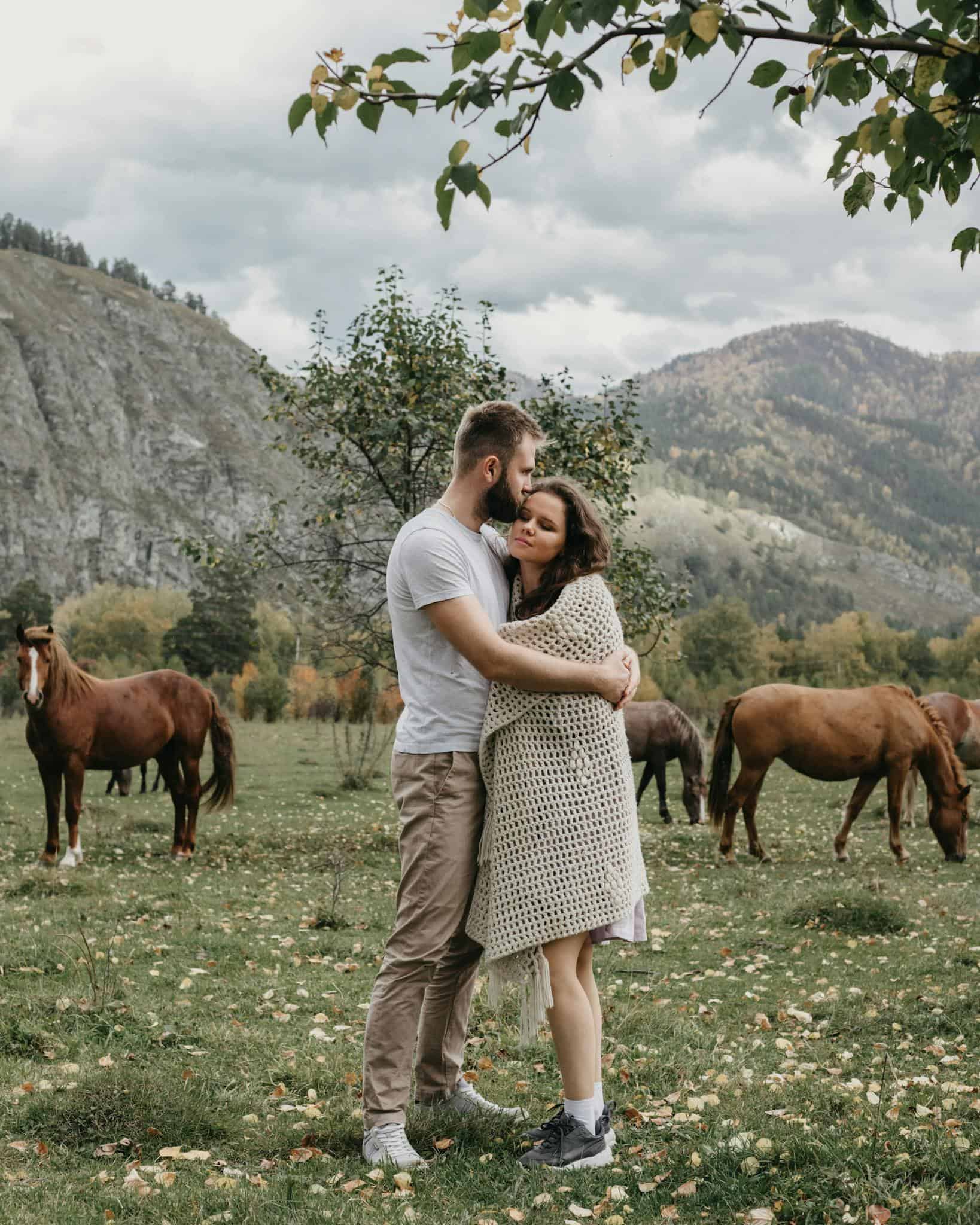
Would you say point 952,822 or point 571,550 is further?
point 952,822

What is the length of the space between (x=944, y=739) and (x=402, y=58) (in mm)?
13535

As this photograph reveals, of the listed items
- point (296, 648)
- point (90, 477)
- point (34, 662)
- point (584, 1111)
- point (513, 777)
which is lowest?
point (584, 1111)

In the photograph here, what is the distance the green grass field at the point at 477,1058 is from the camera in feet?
13.9

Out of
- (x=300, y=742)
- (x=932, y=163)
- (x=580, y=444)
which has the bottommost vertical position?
(x=300, y=742)

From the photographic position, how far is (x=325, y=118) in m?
3.60

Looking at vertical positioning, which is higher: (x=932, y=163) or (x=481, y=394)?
(x=481, y=394)

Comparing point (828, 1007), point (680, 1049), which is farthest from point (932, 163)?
point (828, 1007)

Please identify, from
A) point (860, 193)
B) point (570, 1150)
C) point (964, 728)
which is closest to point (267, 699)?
point (964, 728)

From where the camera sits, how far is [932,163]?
3.88m

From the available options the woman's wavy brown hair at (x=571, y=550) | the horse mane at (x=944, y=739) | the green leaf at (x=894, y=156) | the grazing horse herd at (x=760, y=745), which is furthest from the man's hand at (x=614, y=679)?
the horse mane at (x=944, y=739)

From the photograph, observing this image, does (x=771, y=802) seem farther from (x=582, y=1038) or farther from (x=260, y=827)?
(x=582, y=1038)

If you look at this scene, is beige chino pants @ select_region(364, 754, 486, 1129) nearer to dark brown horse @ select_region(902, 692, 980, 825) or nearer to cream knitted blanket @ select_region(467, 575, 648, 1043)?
cream knitted blanket @ select_region(467, 575, 648, 1043)

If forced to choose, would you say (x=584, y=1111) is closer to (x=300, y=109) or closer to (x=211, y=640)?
(x=300, y=109)

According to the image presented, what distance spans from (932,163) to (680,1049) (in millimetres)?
4882
